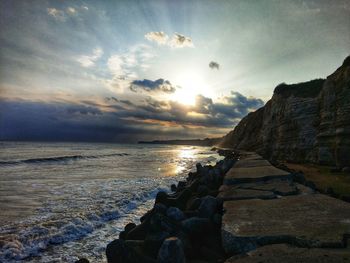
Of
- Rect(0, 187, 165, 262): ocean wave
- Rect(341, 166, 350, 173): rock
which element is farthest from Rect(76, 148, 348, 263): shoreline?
Rect(341, 166, 350, 173): rock

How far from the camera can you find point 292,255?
2.33 meters

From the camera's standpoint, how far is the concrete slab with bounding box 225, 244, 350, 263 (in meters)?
2.20

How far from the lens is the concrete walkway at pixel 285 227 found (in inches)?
93.4

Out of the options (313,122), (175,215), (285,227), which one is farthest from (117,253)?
(313,122)

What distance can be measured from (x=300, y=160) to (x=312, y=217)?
43.7 ft

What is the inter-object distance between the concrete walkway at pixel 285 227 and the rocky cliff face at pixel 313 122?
764 cm

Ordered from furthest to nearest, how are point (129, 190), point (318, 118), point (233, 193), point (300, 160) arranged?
point (300, 160) < point (318, 118) < point (129, 190) < point (233, 193)

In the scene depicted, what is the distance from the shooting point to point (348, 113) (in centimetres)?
1045

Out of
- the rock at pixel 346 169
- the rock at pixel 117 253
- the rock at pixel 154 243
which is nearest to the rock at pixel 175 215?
the rock at pixel 154 243

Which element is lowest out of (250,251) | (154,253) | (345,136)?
(154,253)

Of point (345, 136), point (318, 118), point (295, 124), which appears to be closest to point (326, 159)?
point (345, 136)

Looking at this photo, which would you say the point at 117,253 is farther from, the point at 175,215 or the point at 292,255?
the point at 292,255

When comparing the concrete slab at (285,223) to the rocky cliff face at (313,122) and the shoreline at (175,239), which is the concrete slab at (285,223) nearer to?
the shoreline at (175,239)

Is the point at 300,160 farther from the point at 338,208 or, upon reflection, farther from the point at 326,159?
the point at 338,208
